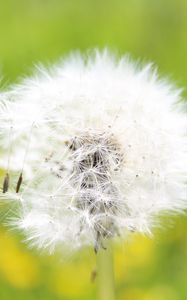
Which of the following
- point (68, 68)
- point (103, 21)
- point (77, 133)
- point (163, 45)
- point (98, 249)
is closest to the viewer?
point (98, 249)

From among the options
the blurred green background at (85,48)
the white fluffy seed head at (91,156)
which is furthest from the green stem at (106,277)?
the blurred green background at (85,48)

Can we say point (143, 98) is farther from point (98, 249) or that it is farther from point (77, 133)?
point (98, 249)

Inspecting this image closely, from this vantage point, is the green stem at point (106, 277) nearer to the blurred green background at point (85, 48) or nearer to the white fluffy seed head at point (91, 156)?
the white fluffy seed head at point (91, 156)

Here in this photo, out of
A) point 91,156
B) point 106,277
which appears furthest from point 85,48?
point 106,277

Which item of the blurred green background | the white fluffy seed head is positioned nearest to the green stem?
the white fluffy seed head

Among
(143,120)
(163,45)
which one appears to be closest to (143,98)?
(143,120)

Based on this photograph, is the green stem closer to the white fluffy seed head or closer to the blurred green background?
the white fluffy seed head
